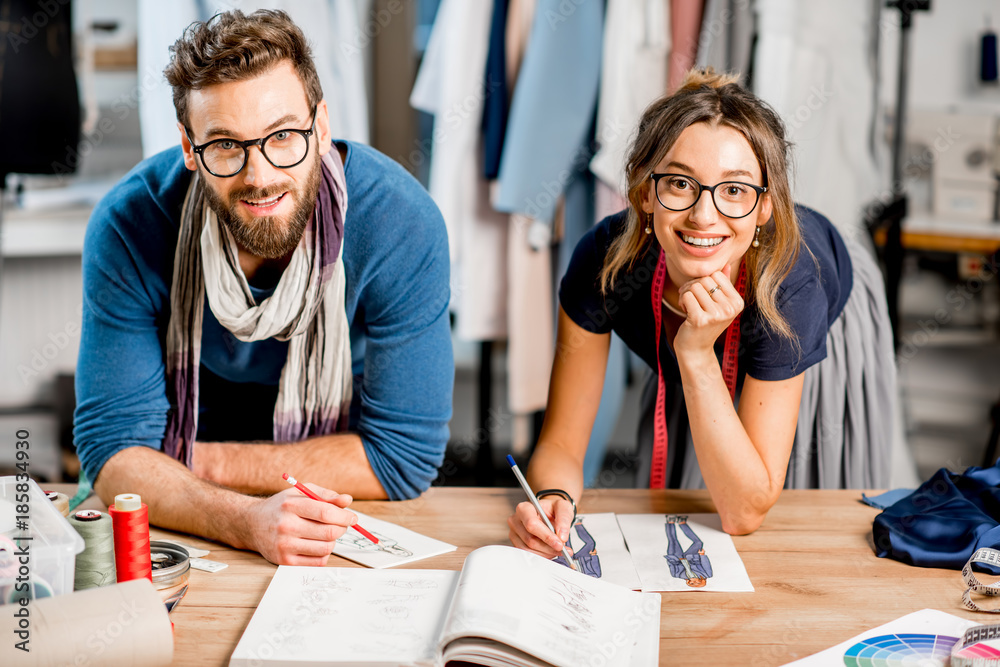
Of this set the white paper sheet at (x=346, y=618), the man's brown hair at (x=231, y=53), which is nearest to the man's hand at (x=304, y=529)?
the white paper sheet at (x=346, y=618)

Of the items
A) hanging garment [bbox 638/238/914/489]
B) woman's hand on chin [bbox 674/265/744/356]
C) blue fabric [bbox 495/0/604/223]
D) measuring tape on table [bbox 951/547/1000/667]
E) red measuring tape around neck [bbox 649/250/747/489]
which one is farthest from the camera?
blue fabric [bbox 495/0/604/223]

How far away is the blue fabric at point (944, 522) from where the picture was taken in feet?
3.88

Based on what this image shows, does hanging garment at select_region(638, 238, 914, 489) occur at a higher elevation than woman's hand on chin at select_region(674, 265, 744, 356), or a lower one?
lower

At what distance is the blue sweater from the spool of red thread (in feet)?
1.35

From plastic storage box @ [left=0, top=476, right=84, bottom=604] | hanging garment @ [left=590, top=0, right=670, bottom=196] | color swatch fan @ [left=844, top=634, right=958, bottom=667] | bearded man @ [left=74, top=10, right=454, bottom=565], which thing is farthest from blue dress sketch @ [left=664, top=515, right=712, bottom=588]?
hanging garment @ [left=590, top=0, right=670, bottom=196]

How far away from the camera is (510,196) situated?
2.44 metres

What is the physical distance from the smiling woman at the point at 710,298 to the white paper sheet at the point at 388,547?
0.42 ft

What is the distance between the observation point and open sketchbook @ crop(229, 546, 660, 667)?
913 mm

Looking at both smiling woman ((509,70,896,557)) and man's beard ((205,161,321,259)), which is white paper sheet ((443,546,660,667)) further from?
man's beard ((205,161,321,259))

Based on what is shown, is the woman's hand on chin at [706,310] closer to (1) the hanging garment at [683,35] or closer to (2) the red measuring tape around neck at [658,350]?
(2) the red measuring tape around neck at [658,350]

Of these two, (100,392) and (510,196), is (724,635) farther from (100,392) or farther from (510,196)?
(510,196)

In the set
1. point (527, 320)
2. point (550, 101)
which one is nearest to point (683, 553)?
point (527, 320)

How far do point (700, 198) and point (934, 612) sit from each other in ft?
2.13

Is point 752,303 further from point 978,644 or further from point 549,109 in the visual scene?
point 549,109
